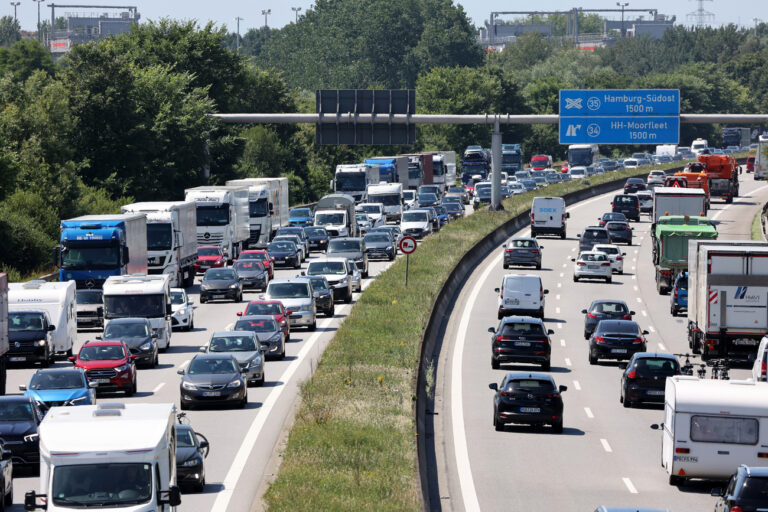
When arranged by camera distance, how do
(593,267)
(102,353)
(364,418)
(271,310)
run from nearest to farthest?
(364,418), (102,353), (271,310), (593,267)

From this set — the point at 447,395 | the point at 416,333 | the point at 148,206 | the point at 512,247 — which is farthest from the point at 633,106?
the point at 447,395

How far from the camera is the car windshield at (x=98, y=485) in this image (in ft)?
53.9

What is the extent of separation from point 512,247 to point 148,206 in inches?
684

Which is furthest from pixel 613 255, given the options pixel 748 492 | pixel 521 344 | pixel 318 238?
pixel 748 492

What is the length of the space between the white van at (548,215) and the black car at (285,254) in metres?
16.6

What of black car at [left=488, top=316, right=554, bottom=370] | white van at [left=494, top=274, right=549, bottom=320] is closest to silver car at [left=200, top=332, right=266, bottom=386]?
black car at [left=488, top=316, right=554, bottom=370]

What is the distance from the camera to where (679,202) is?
69.0 meters

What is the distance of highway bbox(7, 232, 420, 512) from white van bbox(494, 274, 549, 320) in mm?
5913

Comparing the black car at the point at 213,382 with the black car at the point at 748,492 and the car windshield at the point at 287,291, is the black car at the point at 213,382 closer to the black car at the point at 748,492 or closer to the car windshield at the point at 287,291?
the car windshield at the point at 287,291

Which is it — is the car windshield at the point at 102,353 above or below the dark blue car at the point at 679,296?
above

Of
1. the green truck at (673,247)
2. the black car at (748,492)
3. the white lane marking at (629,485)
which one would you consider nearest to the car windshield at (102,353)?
the white lane marking at (629,485)

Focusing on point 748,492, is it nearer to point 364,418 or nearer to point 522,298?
point 364,418

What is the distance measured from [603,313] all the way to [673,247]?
12036mm

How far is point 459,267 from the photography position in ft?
202
